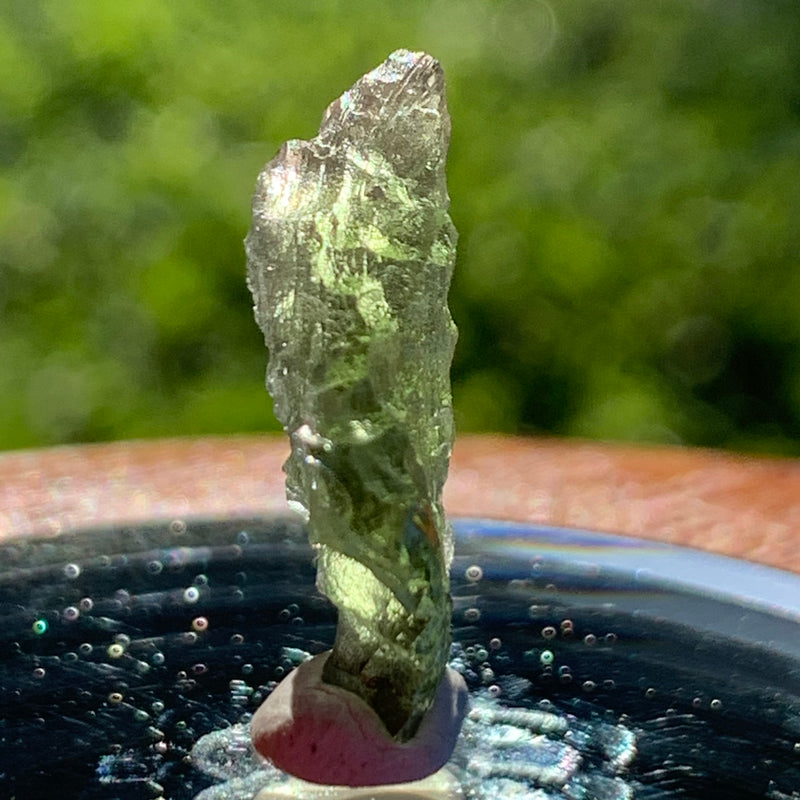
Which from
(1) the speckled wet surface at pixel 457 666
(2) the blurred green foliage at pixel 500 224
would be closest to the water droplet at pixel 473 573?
(1) the speckled wet surface at pixel 457 666

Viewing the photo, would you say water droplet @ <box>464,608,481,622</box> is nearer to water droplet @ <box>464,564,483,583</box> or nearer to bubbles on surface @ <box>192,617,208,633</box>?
water droplet @ <box>464,564,483,583</box>

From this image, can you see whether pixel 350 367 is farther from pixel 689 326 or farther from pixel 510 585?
pixel 689 326

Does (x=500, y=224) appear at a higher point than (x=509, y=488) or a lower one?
higher

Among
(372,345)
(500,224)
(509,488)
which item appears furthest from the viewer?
(500,224)

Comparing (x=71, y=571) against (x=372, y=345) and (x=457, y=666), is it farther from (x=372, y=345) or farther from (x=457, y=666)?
(x=372, y=345)

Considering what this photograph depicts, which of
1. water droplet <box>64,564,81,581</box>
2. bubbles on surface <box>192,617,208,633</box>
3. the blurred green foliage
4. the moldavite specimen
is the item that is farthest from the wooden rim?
the blurred green foliage

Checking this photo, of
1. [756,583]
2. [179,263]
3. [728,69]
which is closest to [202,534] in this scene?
[756,583]

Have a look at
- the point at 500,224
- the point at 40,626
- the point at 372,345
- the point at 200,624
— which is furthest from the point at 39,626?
the point at 500,224

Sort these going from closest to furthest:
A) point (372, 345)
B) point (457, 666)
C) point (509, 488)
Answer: point (372, 345)
point (457, 666)
point (509, 488)
